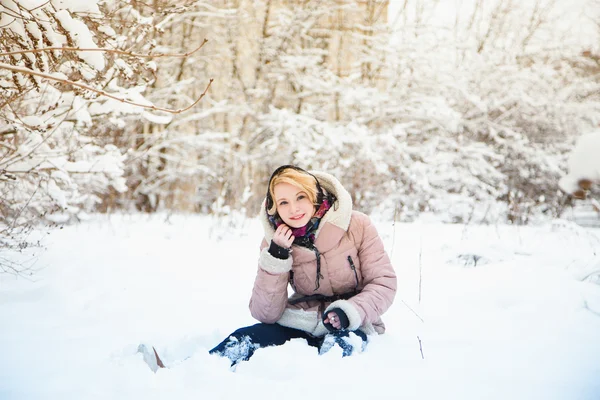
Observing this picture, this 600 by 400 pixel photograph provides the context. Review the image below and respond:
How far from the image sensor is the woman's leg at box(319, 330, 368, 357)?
4.91 feet

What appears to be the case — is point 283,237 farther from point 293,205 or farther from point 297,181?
point 297,181

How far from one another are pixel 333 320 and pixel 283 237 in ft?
1.40

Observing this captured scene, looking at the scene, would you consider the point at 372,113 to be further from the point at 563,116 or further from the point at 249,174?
the point at 563,116

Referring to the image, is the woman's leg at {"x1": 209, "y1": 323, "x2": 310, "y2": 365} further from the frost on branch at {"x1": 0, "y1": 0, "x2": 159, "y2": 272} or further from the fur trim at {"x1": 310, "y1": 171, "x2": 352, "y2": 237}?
the frost on branch at {"x1": 0, "y1": 0, "x2": 159, "y2": 272}

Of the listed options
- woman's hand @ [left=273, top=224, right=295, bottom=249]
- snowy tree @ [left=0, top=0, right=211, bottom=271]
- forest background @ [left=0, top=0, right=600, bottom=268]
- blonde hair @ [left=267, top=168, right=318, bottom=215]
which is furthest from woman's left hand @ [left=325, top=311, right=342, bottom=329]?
forest background @ [left=0, top=0, right=600, bottom=268]

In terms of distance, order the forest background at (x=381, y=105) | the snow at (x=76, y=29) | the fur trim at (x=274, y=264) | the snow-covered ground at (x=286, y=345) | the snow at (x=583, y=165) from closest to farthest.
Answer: the snow-covered ground at (x=286, y=345) → the snow at (x=76, y=29) → the fur trim at (x=274, y=264) → the snow at (x=583, y=165) → the forest background at (x=381, y=105)

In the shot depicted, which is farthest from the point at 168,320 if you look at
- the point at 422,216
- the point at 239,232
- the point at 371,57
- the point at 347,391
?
the point at 371,57

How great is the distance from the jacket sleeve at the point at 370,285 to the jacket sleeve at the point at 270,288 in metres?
0.26

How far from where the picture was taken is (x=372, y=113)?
8742 millimetres

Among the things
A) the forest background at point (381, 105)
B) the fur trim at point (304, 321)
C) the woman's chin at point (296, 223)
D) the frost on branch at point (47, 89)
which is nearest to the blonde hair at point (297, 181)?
the woman's chin at point (296, 223)

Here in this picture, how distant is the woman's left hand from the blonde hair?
20.9 inches

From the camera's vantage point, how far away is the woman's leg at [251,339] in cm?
156

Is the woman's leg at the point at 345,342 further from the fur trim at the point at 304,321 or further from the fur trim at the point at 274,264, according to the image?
the fur trim at the point at 274,264

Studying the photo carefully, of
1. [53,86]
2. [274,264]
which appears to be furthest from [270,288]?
[53,86]
